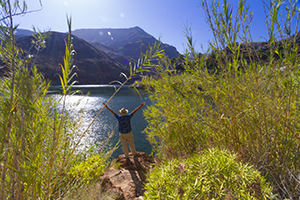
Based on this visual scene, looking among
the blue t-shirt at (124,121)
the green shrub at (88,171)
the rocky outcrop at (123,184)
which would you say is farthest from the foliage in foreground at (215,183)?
the blue t-shirt at (124,121)

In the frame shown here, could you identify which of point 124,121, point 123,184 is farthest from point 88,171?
point 124,121

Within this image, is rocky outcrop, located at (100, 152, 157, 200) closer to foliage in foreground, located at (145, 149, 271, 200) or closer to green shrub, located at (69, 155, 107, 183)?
green shrub, located at (69, 155, 107, 183)

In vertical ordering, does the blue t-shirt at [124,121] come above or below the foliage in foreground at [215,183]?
below

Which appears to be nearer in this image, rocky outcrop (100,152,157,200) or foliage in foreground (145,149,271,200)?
foliage in foreground (145,149,271,200)

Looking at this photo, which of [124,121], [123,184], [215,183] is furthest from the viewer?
[124,121]

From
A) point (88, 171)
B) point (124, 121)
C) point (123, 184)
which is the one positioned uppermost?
point (124, 121)

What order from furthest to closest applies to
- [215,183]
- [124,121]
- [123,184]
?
[124,121] → [123,184] → [215,183]

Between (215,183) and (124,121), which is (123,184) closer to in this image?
(124,121)

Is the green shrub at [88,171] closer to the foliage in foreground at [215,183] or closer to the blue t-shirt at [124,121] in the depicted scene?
the blue t-shirt at [124,121]

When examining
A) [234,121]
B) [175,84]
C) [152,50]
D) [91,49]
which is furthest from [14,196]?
[91,49]

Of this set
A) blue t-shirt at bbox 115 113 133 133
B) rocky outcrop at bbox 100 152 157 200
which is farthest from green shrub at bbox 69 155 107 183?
blue t-shirt at bbox 115 113 133 133

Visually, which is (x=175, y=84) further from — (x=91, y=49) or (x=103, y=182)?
(x=91, y=49)

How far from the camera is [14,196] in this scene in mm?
1176

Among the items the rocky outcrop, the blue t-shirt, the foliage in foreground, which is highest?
the foliage in foreground
